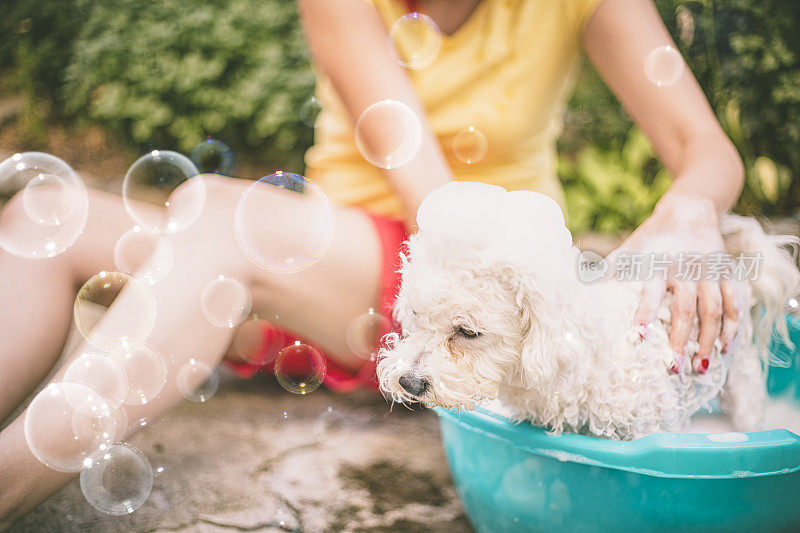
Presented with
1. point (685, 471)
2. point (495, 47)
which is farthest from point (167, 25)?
point (685, 471)

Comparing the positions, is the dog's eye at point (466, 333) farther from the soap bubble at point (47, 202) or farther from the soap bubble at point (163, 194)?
the soap bubble at point (47, 202)

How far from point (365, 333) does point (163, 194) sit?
→ 607mm

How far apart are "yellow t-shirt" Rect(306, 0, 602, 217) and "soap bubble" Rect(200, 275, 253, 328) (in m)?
0.38

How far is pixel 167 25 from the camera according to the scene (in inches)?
123

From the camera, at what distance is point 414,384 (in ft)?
2.95

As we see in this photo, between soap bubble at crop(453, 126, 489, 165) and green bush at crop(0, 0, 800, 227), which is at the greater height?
soap bubble at crop(453, 126, 489, 165)

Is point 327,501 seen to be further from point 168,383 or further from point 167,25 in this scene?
point 167,25

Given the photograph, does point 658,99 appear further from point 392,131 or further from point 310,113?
point 310,113

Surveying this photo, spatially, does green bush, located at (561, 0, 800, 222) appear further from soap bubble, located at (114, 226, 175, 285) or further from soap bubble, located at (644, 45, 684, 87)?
soap bubble, located at (114, 226, 175, 285)

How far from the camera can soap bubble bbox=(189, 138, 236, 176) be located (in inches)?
115

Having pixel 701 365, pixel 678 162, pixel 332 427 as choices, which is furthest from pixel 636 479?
pixel 332 427

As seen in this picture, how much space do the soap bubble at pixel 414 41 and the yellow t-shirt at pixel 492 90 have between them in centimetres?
2

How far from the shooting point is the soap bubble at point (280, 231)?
1.21 metres

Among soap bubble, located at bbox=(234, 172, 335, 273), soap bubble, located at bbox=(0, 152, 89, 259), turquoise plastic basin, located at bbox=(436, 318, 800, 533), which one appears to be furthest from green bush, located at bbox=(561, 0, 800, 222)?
soap bubble, located at bbox=(0, 152, 89, 259)
